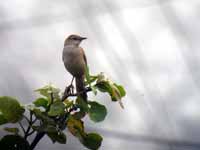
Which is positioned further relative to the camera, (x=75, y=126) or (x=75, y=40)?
(x=75, y=40)

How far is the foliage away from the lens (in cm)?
80

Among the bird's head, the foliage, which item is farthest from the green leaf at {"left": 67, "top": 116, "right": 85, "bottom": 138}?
the bird's head

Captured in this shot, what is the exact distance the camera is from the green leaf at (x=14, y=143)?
2.72ft

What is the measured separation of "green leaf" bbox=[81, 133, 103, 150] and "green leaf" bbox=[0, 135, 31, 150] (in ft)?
0.30

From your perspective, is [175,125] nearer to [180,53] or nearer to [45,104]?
[180,53]

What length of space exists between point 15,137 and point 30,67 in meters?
2.24

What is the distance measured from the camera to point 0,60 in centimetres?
306

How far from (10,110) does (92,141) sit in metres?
0.13

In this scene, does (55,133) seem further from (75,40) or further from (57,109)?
(75,40)

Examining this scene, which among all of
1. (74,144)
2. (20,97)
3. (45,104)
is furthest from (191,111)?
(45,104)

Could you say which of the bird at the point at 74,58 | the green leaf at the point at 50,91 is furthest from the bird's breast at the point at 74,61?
the green leaf at the point at 50,91

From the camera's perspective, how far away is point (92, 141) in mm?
873

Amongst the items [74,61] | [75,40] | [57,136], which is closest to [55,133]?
[57,136]

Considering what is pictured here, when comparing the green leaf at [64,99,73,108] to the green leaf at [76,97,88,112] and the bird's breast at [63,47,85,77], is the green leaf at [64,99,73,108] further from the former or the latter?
the bird's breast at [63,47,85,77]
